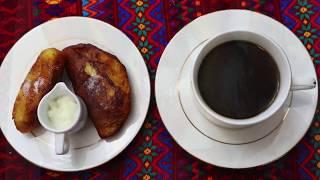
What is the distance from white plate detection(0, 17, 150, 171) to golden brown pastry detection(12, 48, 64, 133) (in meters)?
0.03

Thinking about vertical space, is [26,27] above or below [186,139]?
above

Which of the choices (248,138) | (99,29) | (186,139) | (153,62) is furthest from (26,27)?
(248,138)

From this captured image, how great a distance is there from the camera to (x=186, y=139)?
894 millimetres

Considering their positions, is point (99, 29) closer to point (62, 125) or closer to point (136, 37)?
point (136, 37)

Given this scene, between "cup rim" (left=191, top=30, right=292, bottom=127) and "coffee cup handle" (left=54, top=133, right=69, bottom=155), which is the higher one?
"cup rim" (left=191, top=30, right=292, bottom=127)

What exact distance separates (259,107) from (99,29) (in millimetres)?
405

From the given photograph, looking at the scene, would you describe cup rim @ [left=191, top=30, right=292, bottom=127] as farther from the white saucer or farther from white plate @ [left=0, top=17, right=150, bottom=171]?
white plate @ [left=0, top=17, right=150, bottom=171]

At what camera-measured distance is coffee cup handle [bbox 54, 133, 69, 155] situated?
2.91 feet

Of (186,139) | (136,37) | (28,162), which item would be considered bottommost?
(28,162)

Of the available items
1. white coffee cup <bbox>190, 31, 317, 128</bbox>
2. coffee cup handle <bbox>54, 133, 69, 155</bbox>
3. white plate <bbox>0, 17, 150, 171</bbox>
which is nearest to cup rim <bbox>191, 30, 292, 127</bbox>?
white coffee cup <bbox>190, 31, 317, 128</bbox>

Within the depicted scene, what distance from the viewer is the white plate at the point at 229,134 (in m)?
0.88

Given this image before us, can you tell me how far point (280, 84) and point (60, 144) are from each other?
1.52 ft

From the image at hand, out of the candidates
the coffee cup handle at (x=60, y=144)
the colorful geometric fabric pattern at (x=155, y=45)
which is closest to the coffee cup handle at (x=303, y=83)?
the colorful geometric fabric pattern at (x=155, y=45)

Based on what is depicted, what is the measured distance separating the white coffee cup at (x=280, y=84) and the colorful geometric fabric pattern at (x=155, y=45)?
191 mm
